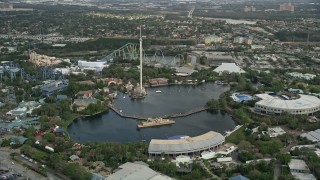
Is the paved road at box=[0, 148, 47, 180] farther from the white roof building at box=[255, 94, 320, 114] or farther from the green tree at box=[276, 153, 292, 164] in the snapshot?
the white roof building at box=[255, 94, 320, 114]

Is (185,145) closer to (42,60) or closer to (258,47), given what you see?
(42,60)

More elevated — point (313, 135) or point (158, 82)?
point (158, 82)

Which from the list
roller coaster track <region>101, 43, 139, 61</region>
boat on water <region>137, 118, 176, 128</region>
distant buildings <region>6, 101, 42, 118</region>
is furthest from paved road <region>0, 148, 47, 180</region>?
roller coaster track <region>101, 43, 139, 61</region>

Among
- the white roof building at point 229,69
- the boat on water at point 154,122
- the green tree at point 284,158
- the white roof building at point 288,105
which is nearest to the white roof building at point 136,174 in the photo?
the green tree at point 284,158

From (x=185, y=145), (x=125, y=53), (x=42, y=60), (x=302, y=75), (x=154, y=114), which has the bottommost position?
(x=154, y=114)

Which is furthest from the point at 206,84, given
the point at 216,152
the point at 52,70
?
the point at 216,152

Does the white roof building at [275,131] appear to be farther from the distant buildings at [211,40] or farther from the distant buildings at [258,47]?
the distant buildings at [211,40]

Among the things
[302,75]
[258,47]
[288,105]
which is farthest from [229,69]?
[258,47]
